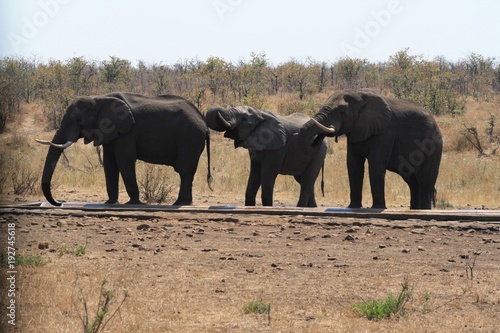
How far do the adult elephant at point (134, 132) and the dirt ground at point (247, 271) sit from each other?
86.0 inches

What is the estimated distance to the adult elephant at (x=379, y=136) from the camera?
1550 centimetres

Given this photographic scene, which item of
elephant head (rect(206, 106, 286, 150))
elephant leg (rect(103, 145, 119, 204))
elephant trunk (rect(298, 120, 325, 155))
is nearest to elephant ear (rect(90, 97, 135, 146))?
elephant leg (rect(103, 145, 119, 204))

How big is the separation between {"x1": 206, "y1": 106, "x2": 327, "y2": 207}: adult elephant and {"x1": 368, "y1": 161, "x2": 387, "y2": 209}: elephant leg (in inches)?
66.8

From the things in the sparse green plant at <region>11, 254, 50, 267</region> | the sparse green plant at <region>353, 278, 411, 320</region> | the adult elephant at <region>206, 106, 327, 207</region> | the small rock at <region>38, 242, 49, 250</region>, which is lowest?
the sparse green plant at <region>353, 278, 411, 320</region>

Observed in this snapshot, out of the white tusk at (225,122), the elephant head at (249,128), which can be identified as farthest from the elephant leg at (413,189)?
the white tusk at (225,122)

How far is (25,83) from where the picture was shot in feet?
171

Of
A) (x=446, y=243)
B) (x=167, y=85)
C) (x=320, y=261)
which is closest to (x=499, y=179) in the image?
(x=446, y=243)

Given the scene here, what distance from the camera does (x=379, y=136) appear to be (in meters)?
15.7

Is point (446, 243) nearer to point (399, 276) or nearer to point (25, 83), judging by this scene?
point (399, 276)

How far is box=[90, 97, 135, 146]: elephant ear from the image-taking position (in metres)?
16.4

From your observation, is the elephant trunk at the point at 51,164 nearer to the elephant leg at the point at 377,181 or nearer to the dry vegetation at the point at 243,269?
the dry vegetation at the point at 243,269

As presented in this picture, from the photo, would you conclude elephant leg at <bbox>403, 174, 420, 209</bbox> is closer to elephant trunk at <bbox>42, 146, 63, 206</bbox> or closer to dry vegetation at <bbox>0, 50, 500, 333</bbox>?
dry vegetation at <bbox>0, 50, 500, 333</bbox>

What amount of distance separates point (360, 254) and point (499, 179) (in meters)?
12.4

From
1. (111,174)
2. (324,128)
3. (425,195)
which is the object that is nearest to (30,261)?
(324,128)
